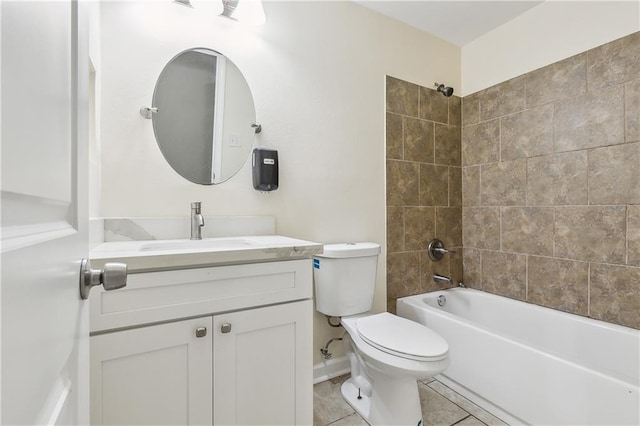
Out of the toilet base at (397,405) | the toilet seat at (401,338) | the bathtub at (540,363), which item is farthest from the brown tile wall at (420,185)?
the toilet base at (397,405)

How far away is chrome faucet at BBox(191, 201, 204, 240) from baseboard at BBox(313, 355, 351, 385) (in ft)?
3.43

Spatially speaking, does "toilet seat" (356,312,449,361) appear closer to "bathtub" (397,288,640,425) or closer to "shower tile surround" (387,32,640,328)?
"bathtub" (397,288,640,425)

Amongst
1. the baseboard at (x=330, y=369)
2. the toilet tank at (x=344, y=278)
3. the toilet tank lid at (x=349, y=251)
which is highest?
the toilet tank lid at (x=349, y=251)

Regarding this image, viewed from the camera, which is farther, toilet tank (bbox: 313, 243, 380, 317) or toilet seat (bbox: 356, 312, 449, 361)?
toilet tank (bbox: 313, 243, 380, 317)

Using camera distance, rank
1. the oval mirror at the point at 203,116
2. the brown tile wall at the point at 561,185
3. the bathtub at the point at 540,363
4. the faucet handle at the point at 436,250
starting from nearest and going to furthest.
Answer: the bathtub at the point at 540,363 < the oval mirror at the point at 203,116 < the brown tile wall at the point at 561,185 < the faucet handle at the point at 436,250

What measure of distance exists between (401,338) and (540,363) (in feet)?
2.05

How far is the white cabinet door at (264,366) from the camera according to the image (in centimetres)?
104

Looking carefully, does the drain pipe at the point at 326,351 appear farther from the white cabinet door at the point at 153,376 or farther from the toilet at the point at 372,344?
the white cabinet door at the point at 153,376

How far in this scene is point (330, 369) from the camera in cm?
186

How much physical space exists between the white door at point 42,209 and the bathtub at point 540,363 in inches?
65.7

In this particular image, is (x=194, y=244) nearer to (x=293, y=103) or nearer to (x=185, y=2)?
(x=293, y=103)

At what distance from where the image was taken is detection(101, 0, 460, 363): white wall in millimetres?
1364

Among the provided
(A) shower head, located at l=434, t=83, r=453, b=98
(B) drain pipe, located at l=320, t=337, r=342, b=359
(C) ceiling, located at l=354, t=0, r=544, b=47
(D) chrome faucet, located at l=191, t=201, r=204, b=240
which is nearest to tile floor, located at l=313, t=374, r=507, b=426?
(B) drain pipe, located at l=320, t=337, r=342, b=359

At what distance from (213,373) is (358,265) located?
0.92 m
